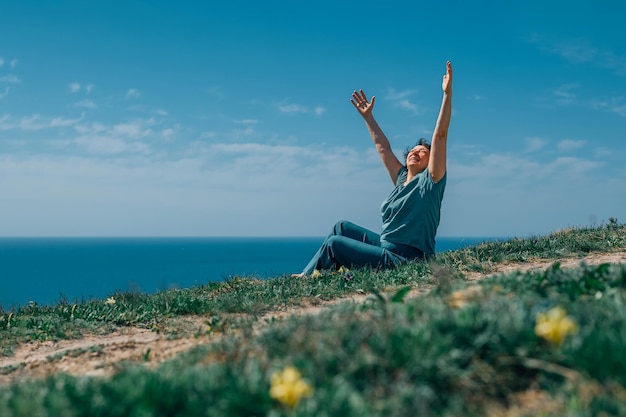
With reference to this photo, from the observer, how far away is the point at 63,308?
8500 mm

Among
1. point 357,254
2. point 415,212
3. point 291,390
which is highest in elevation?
point 415,212

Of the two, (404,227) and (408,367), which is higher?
(404,227)

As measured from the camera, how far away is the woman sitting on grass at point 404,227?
9.37 metres

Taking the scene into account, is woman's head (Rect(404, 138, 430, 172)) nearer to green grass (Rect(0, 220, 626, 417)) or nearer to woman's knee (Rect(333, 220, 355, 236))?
woman's knee (Rect(333, 220, 355, 236))

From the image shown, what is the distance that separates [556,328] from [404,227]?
647 centimetres

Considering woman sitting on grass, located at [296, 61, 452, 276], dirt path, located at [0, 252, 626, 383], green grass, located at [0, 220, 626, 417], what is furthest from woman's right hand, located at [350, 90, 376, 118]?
green grass, located at [0, 220, 626, 417]

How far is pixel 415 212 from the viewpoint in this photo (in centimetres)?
948

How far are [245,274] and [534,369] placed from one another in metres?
8.12

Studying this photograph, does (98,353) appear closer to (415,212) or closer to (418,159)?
(415,212)

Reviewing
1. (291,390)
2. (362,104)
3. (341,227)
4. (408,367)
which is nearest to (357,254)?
(341,227)

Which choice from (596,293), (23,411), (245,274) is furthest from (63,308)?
(596,293)

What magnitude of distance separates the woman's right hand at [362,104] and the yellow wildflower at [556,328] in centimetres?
809

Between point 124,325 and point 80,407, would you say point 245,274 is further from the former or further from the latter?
point 80,407

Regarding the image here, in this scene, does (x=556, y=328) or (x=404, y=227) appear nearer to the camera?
(x=556, y=328)
